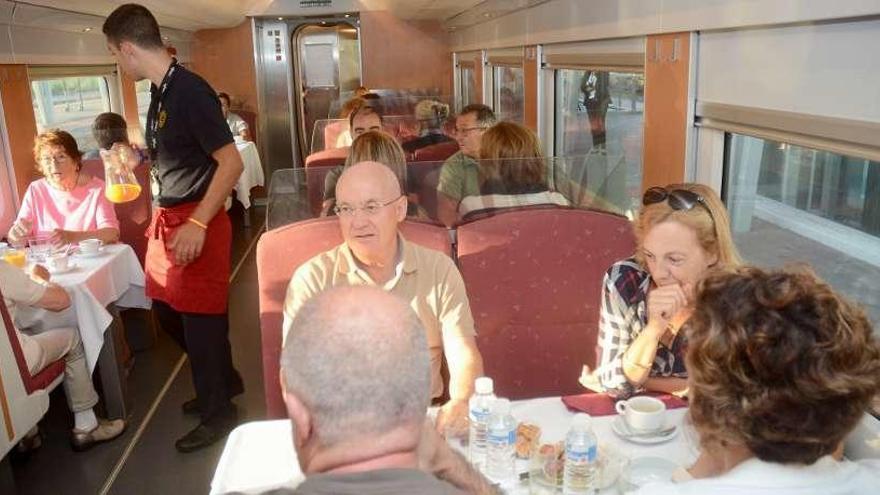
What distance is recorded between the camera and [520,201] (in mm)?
3533

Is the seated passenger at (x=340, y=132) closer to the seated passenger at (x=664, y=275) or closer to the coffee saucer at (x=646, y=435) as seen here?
the seated passenger at (x=664, y=275)

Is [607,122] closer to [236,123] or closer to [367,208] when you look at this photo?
[367,208]

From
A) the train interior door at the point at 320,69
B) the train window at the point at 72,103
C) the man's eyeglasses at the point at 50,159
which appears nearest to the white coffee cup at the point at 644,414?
the man's eyeglasses at the point at 50,159

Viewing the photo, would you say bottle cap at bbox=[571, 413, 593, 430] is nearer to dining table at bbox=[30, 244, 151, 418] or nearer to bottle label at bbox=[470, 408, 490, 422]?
bottle label at bbox=[470, 408, 490, 422]

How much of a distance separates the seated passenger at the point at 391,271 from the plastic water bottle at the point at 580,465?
0.65m

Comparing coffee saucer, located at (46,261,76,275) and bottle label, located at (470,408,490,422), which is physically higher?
bottle label, located at (470,408,490,422)

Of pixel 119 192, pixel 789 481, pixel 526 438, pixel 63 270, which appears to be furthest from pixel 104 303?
pixel 789 481

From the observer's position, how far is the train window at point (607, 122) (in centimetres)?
337

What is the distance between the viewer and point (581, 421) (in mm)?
1607

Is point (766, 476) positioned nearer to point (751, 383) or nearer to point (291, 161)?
point (751, 383)

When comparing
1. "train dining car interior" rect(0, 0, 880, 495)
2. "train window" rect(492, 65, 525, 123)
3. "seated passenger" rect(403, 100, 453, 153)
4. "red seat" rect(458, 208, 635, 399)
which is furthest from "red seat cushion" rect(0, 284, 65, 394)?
"train window" rect(492, 65, 525, 123)

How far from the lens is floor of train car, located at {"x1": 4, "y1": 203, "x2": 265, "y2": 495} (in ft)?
9.68

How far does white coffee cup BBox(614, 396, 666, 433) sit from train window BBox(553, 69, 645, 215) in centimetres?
170

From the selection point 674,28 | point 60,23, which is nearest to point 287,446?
point 674,28
